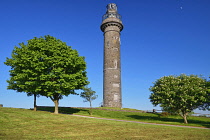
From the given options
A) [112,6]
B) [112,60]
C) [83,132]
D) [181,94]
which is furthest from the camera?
[112,6]

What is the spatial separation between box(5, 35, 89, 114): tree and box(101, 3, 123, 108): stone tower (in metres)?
16.7

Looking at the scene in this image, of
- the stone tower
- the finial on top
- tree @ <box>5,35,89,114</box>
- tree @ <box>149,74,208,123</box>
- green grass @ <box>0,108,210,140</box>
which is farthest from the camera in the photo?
the finial on top

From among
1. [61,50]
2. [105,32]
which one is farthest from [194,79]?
[105,32]

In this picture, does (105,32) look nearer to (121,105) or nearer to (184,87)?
(121,105)

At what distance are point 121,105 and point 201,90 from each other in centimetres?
2271

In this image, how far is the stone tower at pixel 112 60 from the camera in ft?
146

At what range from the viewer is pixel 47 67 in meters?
26.1

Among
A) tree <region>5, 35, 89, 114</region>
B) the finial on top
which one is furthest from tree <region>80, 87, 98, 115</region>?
the finial on top

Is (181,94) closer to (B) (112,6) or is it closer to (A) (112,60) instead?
(A) (112,60)

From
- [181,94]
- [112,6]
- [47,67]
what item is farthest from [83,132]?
[112,6]

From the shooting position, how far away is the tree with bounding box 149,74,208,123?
84.2ft

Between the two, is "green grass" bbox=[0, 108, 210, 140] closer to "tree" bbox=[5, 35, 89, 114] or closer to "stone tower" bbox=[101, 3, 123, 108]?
"tree" bbox=[5, 35, 89, 114]

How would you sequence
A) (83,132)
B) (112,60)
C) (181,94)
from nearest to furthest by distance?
(83,132) < (181,94) < (112,60)

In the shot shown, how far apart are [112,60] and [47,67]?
74.8 feet
